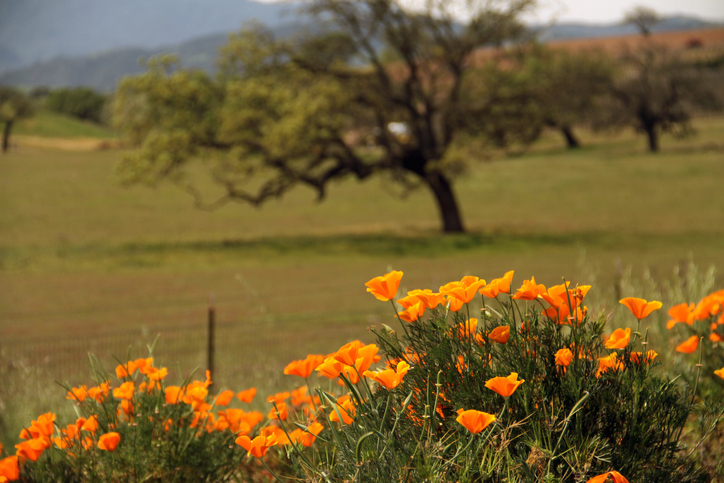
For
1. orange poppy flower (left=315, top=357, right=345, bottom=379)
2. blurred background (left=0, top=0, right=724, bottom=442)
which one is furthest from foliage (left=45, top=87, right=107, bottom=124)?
orange poppy flower (left=315, top=357, right=345, bottom=379)

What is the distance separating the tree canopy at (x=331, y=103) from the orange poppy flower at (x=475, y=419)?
707 inches

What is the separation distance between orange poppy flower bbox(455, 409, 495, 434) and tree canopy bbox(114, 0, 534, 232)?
1796 cm

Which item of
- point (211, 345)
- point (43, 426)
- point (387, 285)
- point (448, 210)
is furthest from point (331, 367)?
point (448, 210)

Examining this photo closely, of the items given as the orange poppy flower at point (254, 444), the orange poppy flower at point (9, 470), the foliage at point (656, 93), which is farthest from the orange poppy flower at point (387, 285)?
the foliage at point (656, 93)

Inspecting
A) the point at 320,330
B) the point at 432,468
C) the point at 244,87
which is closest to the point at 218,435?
the point at 432,468

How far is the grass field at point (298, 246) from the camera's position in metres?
10.8

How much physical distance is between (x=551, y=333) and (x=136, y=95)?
67.4 feet

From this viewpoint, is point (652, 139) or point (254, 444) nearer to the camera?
point (254, 444)

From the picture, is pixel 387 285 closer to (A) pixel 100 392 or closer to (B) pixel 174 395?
(B) pixel 174 395

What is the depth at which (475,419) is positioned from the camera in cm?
165

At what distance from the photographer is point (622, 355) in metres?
2.15

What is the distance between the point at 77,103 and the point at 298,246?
8061 centimetres

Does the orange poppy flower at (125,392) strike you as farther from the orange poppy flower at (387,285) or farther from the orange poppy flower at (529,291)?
the orange poppy flower at (529,291)

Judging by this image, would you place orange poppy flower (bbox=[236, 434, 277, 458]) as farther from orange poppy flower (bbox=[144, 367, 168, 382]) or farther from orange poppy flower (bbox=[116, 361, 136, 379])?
orange poppy flower (bbox=[116, 361, 136, 379])
